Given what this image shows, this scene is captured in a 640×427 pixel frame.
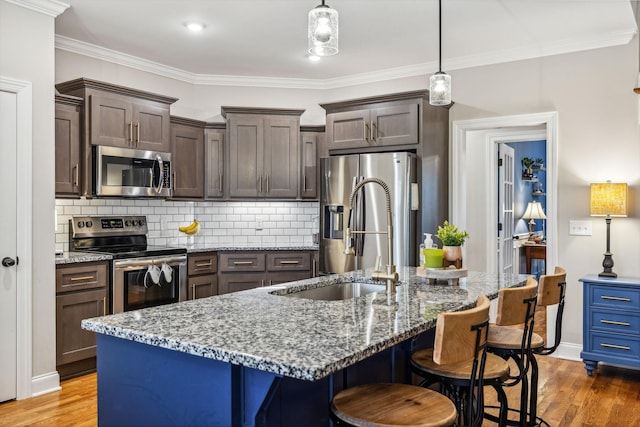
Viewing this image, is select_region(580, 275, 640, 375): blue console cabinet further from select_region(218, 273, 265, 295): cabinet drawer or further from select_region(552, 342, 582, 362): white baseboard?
select_region(218, 273, 265, 295): cabinet drawer

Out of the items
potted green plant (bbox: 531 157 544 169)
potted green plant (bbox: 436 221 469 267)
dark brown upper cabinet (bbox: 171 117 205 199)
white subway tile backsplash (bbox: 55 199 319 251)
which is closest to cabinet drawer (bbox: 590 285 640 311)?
potted green plant (bbox: 436 221 469 267)

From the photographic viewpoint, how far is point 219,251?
4.97 m

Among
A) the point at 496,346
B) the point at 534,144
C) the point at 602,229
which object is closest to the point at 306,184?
the point at 602,229

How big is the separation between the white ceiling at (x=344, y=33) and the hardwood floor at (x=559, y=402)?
104 inches

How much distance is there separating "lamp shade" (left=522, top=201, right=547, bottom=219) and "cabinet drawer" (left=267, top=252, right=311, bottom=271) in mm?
4426

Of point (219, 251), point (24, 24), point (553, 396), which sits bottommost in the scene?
point (553, 396)

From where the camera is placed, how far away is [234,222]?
5.62 metres

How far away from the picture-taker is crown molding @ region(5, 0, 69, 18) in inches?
135

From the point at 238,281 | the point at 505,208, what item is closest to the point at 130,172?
the point at 238,281

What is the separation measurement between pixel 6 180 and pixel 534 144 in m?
7.54

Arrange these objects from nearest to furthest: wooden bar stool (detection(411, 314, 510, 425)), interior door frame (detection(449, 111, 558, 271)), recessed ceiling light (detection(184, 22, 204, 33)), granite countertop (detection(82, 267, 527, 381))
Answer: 1. granite countertop (detection(82, 267, 527, 381))
2. wooden bar stool (detection(411, 314, 510, 425))
3. recessed ceiling light (detection(184, 22, 204, 33))
4. interior door frame (detection(449, 111, 558, 271))

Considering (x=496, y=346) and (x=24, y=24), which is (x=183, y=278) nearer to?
(x=24, y=24)

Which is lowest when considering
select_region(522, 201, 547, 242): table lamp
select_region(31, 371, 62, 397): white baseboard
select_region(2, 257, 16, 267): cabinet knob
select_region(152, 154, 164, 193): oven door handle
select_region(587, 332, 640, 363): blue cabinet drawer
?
select_region(31, 371, 62, 397): white baseboard

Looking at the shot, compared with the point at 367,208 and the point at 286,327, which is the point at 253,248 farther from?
the point at 286,327
